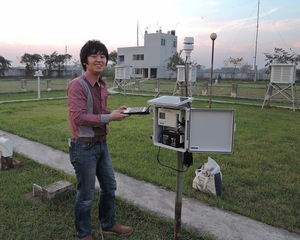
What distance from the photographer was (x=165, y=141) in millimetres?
2016

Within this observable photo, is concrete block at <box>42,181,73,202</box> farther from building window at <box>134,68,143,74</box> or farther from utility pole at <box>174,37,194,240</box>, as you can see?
building window at <box>134,68,143,74</box>

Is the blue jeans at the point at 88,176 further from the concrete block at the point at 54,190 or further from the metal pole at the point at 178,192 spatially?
the concrete block at the point at 54,190

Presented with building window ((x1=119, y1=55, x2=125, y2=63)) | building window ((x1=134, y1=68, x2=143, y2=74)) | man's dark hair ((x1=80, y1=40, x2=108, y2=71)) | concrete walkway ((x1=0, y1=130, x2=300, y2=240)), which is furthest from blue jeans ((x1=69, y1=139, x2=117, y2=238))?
building window ((x1=119, y1=55, x2=125, y2=63))

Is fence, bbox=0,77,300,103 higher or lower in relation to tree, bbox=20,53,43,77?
lower

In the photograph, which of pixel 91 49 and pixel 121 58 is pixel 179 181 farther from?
pixel 121 58

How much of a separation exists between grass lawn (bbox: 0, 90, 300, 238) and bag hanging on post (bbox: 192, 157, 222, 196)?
0.07 meters

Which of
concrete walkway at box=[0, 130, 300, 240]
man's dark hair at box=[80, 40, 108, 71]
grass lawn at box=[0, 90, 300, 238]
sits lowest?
A: concrete walkway at box=[0, 130, 300, 240]

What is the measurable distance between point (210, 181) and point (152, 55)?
41.0 meters

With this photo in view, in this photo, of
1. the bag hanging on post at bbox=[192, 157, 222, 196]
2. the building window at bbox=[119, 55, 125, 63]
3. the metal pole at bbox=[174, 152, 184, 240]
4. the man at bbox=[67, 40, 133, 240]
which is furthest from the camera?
the building window at bbox=[119, 55, 125, 63]

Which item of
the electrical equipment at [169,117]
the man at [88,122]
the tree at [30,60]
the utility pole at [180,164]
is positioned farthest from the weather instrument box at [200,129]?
the tree at [30,60]

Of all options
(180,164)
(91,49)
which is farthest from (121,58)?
(180,164)

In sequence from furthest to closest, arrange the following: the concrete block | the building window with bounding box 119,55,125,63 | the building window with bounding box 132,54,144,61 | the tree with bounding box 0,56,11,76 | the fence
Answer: the building window with bounding box 119,55,125,63
the building window with bounding box 132,54,144,61
the tree with bounding box 0,56,11,76
the fence
the concrete block

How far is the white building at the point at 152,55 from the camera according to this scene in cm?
4222

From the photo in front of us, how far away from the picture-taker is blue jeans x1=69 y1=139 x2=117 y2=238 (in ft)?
6.61
